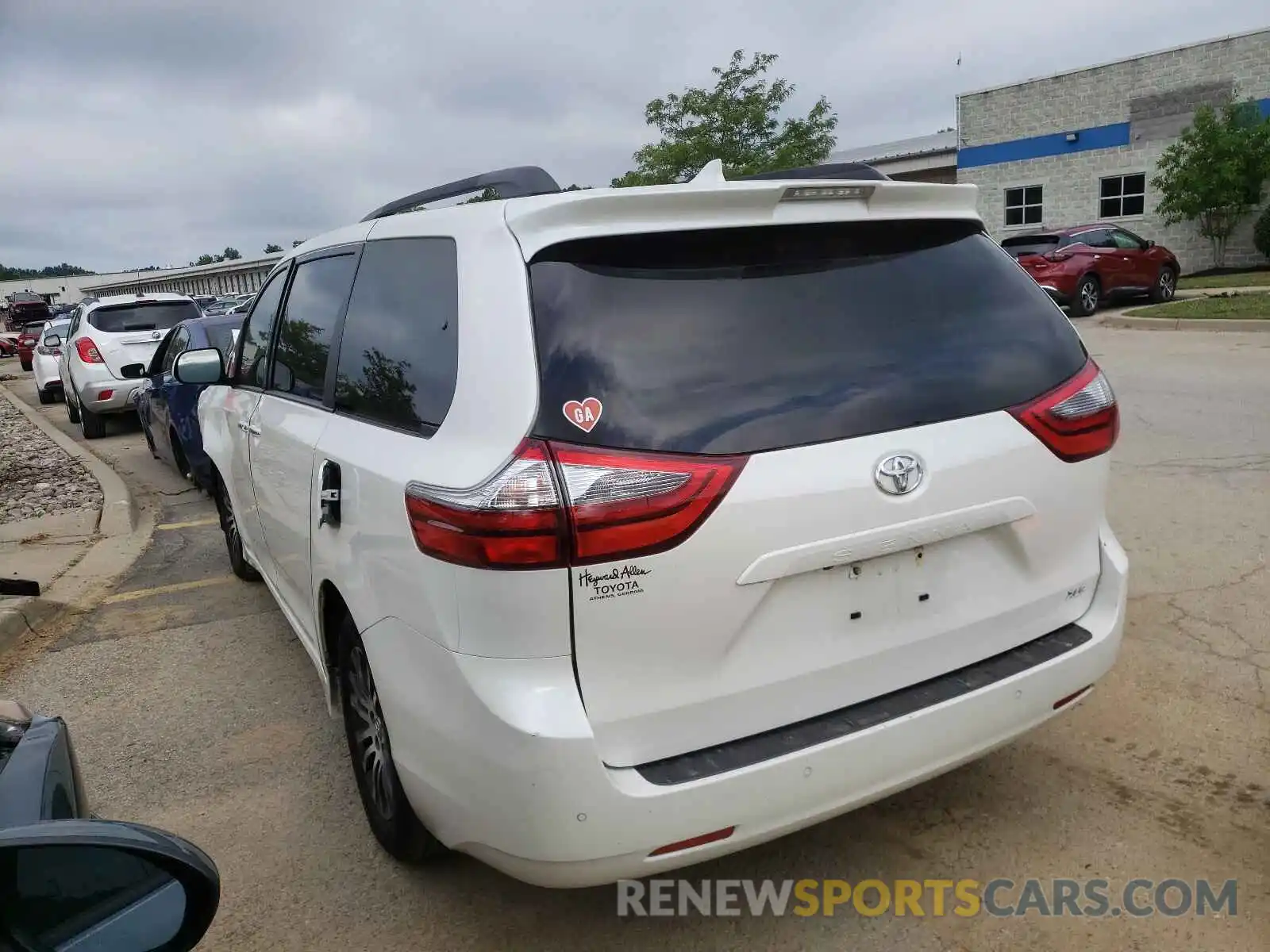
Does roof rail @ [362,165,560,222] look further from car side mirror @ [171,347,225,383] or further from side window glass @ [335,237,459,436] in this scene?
car side mirror @ [171,347,225,383]

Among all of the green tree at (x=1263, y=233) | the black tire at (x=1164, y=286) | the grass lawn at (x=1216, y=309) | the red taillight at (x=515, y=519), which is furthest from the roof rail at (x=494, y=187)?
the green tree at (x=1263, y=233)

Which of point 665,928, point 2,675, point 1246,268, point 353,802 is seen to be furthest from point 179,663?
point 1246,268

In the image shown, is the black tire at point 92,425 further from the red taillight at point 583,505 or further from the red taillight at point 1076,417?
the red taillight at point 1076,417

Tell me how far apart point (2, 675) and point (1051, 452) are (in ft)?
16.2

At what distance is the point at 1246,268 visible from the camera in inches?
1019

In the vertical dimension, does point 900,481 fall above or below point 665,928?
above

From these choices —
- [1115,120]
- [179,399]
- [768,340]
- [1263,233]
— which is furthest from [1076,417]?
[1115,120]

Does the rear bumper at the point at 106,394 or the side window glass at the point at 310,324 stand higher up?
the side window glass at the point at 310,324

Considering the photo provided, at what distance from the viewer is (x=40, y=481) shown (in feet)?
33.6

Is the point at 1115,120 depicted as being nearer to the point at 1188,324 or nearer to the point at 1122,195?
the point at 1122,195

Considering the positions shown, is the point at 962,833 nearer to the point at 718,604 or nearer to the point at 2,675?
the point at 718,604

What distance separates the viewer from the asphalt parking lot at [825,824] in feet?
8.77

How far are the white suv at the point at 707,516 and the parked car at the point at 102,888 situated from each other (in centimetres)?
81

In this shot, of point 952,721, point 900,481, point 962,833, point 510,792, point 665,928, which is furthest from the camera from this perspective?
point 962,833
